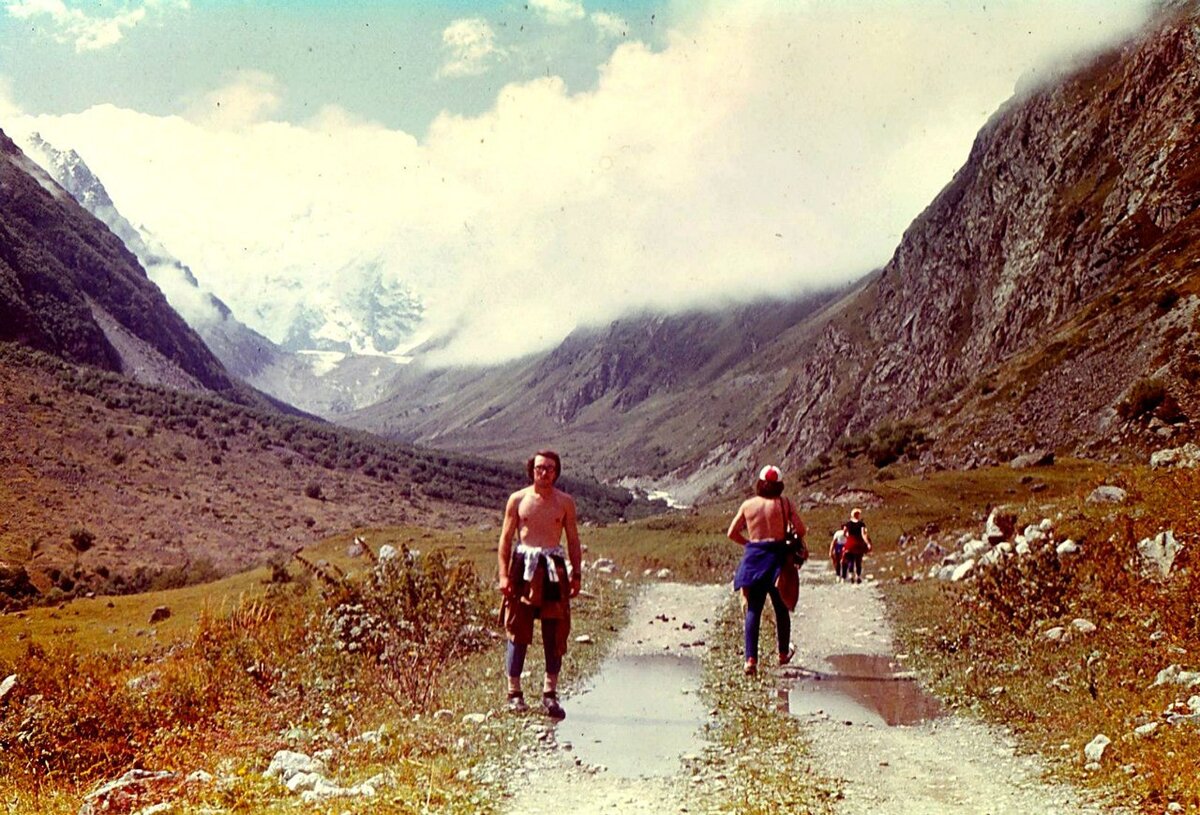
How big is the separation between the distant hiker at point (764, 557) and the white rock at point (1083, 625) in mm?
4399

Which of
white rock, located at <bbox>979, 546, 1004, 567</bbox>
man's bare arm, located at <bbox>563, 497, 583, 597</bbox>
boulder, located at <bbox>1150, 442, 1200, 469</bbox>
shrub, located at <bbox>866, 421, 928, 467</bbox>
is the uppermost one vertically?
shrub, located at <bbox>866, 421, 928, 467</bbox>

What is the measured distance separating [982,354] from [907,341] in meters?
26.1

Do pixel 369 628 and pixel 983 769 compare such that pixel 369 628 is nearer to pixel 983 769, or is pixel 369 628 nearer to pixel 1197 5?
pixel 983 769

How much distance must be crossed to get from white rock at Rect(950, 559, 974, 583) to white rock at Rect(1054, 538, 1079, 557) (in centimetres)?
375

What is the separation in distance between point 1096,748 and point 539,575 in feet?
21.9

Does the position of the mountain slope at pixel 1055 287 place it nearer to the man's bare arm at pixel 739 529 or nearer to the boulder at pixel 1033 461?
the boulder at pixel 1033 461

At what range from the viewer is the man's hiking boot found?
39.8 feet

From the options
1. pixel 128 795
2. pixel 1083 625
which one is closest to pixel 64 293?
pixel 128 795

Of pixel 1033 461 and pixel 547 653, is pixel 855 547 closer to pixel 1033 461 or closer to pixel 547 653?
pixel 547 653

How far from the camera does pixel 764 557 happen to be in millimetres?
14523

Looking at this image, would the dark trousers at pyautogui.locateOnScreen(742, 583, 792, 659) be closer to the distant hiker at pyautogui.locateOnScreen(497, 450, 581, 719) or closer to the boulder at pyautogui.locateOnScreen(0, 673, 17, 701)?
the distant hiker at pyautogui.locateOnScreen(497, 450, 581, 719)

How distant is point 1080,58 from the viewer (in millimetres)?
99062

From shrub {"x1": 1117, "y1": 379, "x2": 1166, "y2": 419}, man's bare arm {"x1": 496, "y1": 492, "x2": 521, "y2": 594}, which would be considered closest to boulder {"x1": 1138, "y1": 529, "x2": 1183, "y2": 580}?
man's bare arm {"x1": 496, "y1": 492, "x2": 521, "y2": 594}

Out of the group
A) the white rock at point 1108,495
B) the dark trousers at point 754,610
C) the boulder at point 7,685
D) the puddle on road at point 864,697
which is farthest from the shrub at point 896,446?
the boulder at point 7,685
